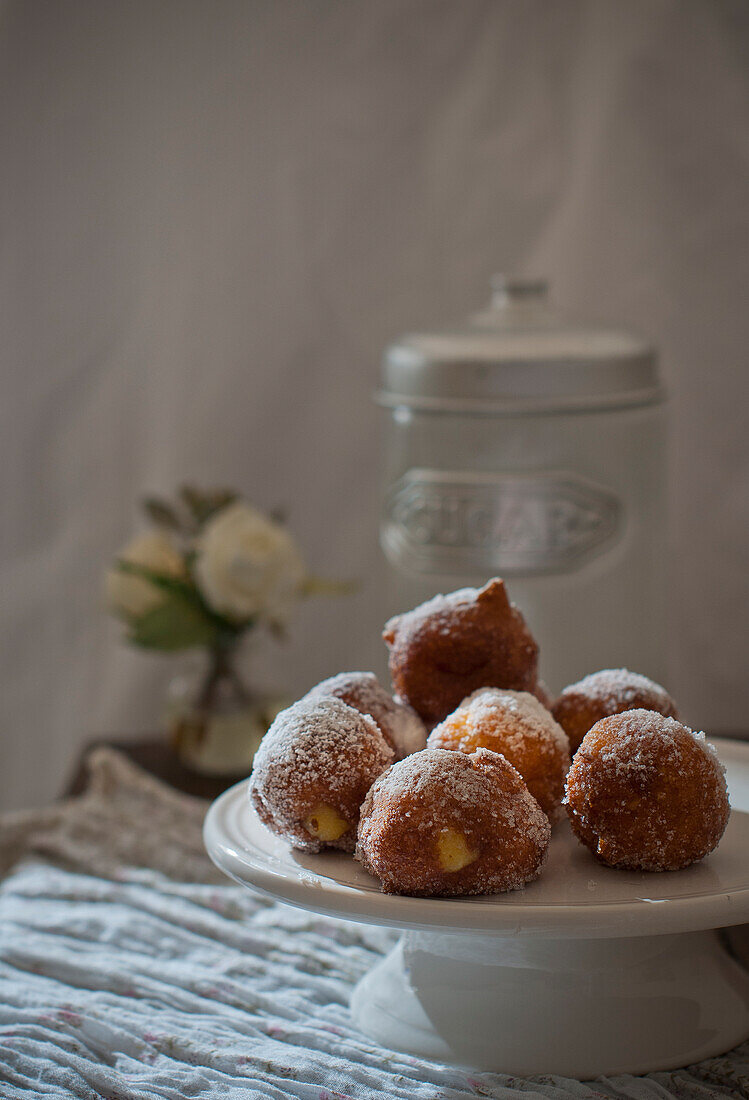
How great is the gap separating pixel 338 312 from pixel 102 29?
0.42 metres

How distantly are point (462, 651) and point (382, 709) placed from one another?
0.05 metres

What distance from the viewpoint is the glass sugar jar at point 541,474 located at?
3.18ft

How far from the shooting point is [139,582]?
111 centimetres

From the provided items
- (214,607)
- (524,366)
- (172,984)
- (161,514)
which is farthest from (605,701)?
(161,514)

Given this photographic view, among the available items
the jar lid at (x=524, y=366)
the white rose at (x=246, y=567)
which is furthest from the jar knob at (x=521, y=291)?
the white rose at (x=246, y=567)

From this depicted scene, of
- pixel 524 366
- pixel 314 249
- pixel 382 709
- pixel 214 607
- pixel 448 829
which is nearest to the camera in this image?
pixel 448 829

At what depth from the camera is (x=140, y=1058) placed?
1.97 ft

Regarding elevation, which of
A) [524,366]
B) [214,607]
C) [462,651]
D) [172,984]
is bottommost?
[172,984]

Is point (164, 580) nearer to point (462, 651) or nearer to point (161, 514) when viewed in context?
point (161, 514)

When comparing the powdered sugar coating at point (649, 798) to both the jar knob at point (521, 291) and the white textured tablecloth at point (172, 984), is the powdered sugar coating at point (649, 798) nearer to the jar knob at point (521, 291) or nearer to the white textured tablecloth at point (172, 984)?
the white textured tablecloth at point (172, 984)

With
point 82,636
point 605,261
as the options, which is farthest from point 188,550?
point 605,261

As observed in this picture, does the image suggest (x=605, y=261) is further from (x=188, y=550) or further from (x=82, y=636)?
(x=82, y=636)

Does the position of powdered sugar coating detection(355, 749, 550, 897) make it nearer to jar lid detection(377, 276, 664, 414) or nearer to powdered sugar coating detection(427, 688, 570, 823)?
powdered sugar coating detection(427, 688, 570, 823)

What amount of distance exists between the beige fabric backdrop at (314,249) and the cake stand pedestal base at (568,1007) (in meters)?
0.79
